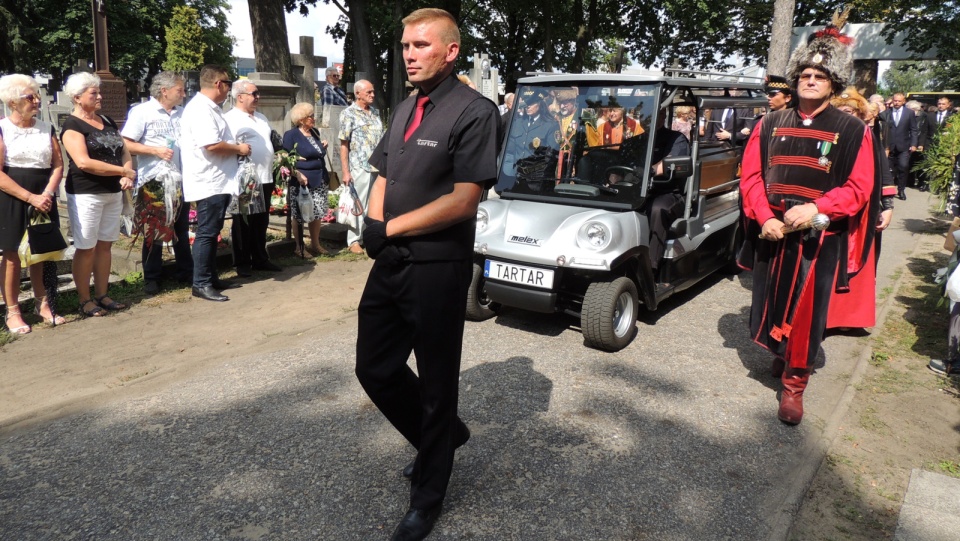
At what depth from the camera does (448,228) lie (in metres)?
2.71

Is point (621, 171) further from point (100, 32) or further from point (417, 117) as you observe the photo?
point (100, 32)

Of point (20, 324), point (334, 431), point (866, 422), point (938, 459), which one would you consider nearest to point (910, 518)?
point (938, 459)

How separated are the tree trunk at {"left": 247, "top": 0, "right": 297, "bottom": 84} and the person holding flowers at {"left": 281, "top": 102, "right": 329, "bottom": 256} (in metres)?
6.43

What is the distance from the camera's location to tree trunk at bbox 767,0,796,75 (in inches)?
498

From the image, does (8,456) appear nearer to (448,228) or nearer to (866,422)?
(448,228)

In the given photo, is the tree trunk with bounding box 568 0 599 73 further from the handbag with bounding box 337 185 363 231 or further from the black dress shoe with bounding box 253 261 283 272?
the black dress shoe with bounding box 253 261 283 272

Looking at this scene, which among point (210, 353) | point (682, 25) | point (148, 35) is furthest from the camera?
point (148, 35)

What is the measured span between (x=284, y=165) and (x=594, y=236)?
4.08m

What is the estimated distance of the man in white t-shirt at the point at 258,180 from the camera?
696 cm

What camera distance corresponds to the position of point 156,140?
661 cm

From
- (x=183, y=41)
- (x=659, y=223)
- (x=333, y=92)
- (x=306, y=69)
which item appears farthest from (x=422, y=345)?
(x=183, y=41)

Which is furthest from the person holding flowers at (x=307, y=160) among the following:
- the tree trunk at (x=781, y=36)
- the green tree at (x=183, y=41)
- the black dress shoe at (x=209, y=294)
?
the green tree at (x=183, y=41)

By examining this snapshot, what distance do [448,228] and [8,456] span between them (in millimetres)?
2588

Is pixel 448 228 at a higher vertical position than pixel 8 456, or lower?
higher
